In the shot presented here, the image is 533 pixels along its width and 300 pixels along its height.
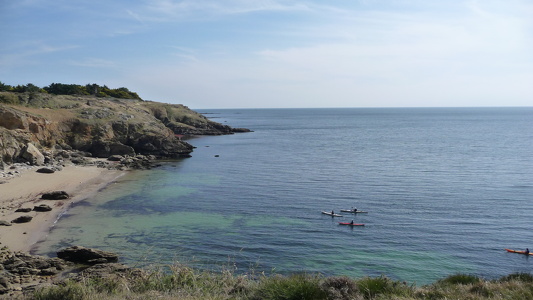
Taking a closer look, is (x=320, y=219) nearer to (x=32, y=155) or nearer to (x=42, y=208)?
(x=42, y=208)

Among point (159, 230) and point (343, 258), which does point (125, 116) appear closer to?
point (159, 230)

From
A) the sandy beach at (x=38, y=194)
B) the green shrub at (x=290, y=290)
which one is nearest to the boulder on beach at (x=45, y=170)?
the sandy beach at (x=38, y=194)

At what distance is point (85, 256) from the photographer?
22172 millimetres

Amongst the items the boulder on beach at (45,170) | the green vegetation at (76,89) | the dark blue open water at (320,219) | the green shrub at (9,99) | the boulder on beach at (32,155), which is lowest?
the dark blue open water at (320,219)

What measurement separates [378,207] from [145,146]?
44.5 metres

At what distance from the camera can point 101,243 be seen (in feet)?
84.5

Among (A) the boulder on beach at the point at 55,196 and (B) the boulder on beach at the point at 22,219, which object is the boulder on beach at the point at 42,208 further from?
(A) the boulder on beach at the point at 55,196

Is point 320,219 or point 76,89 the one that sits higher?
point 76,89

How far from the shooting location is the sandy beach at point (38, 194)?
85.3 ft

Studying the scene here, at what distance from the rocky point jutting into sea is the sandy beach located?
0.08m

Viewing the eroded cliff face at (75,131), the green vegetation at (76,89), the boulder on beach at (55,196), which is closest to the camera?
the boulder on beach at (55,196)

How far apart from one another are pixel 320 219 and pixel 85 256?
16889 millimetres

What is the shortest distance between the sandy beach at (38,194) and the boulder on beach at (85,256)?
332cm

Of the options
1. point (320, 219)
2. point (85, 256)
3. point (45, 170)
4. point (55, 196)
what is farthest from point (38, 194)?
point (320, 219)
